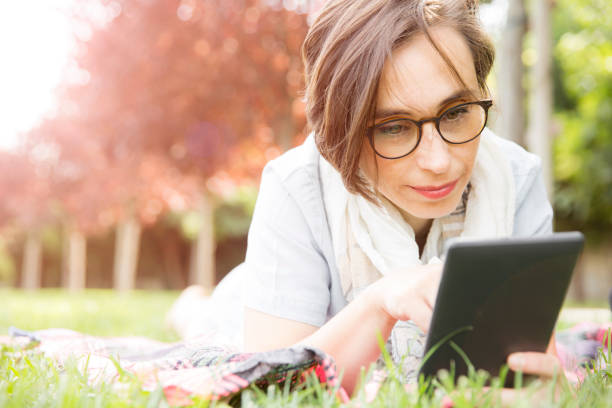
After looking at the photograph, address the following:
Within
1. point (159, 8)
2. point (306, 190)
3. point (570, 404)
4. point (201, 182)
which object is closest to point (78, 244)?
point (201, 182)

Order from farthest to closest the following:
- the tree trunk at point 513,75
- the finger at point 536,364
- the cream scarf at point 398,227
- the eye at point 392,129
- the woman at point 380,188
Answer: the tree trunk at point 513,75, the cream scarf at point 398,227, the eye at point 392,129, the woman at point 380,188, the finger at point 536,364

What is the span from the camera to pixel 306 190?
1947mm

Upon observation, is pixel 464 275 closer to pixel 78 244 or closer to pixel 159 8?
pixel 159 8

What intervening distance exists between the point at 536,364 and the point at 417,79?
803mm

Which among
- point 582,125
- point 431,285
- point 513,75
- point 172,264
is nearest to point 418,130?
point 431,285

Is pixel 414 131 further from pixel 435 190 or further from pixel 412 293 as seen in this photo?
pixel 412 293

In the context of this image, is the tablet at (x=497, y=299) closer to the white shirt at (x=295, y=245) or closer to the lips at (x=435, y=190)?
the lips at (x=435, y=190)

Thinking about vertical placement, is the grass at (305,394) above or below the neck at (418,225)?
below

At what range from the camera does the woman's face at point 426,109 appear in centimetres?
155

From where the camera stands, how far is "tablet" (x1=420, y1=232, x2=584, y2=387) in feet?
3.54

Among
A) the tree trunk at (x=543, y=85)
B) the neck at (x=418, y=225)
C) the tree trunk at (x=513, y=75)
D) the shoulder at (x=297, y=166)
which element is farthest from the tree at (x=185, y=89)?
the neck at (x=418, y=225)

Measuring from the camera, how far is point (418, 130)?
1578 millimetres

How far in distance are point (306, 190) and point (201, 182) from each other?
683cm

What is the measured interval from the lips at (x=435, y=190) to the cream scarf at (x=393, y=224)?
0.20 metres
